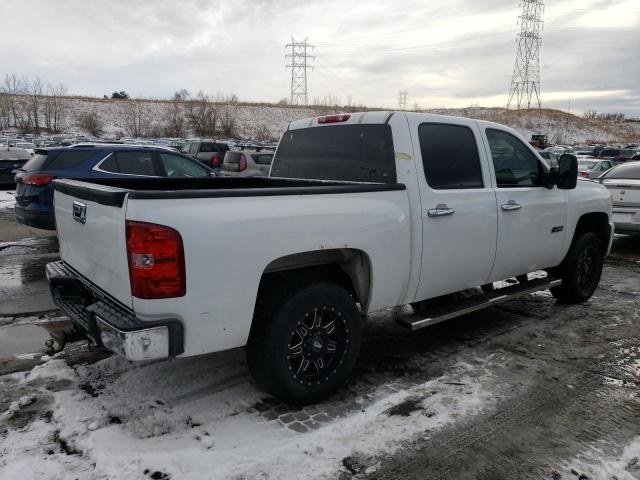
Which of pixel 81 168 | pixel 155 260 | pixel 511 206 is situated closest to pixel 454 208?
pixel 511 206

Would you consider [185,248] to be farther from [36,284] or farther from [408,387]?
[36,284]

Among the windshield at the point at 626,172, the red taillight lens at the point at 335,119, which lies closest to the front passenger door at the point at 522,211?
the red taillight lens at the point at 335,119

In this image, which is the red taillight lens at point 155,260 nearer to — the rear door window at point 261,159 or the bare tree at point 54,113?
the rear door window at point 261,159

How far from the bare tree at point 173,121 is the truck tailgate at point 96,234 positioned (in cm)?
5525

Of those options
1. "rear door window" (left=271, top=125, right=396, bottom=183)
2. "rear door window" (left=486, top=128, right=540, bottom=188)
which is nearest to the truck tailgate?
"rear door window" (left=271, top=125, right=396, bottom=183)

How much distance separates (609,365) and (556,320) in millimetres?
1157

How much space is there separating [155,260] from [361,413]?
1.72 m

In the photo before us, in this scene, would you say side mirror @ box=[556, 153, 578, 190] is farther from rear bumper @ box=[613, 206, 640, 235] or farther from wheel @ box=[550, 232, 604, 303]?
rear bumper @ box=[613, 206, 640, 235]

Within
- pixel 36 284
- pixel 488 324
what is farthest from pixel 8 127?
pixel 488 324

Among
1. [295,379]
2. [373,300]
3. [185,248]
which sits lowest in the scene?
[295,379]

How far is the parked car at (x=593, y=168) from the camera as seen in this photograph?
1745 cm

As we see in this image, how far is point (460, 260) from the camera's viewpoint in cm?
421

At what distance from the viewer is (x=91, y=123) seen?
5516 centimetres

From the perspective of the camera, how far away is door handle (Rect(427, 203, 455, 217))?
12.8 feet
